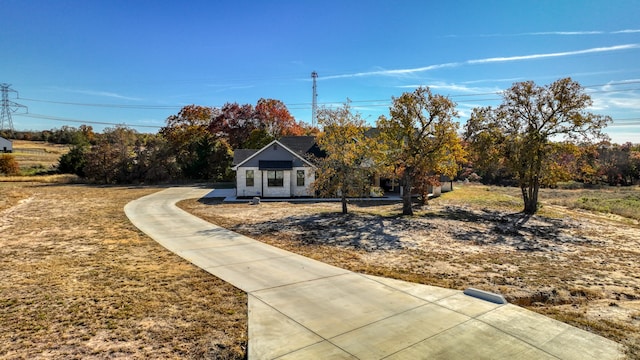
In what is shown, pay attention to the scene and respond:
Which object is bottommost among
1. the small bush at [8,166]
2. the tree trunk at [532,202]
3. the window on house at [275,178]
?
the tree trunk at [532,202]

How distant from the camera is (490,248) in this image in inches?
607

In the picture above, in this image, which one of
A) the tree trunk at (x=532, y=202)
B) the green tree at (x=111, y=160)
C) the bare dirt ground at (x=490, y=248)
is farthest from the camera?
the green tree at (x=111, y=160)

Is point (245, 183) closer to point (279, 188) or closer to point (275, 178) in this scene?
point (275, 178)

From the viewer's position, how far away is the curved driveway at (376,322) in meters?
6.46

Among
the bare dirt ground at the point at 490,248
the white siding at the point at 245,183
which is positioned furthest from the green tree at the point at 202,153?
the bare dirt ground at the point at 490,248

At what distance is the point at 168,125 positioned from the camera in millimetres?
56156

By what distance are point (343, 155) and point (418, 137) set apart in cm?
487

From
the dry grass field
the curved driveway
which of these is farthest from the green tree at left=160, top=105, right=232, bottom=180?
the curved driveway

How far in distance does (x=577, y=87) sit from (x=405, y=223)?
582 inches

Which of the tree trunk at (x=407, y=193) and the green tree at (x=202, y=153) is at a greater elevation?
the green tree at (x=202, y=153)

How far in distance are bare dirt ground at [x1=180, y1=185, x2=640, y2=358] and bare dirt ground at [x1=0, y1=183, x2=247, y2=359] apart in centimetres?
475

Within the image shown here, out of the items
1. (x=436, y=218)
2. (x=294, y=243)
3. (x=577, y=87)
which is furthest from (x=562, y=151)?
(x=294, y=243)

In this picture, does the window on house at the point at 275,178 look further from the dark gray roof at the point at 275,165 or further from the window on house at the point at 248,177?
the window on house at the point at 248,177

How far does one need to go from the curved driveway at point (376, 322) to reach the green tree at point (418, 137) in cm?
1211
